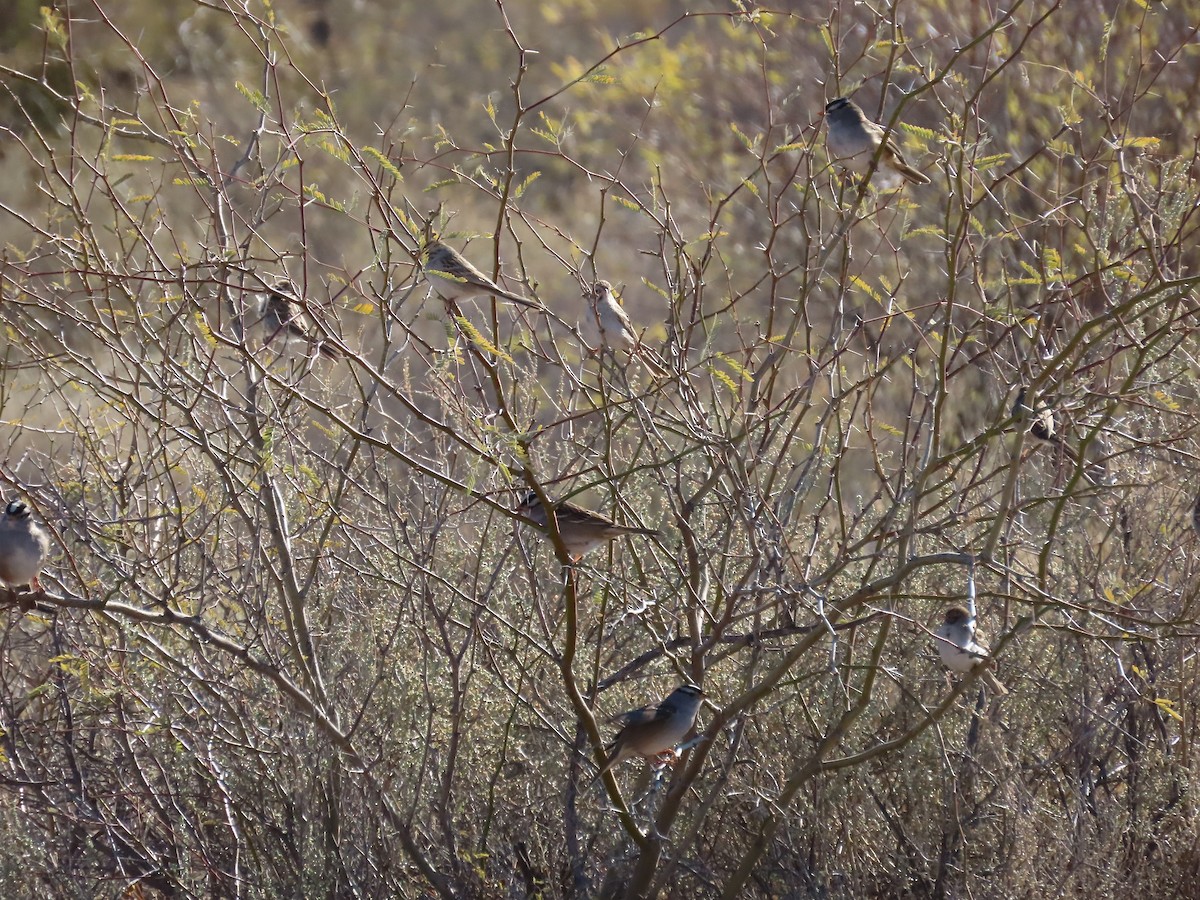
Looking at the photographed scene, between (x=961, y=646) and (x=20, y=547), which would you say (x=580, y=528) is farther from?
(x=20, y=547)

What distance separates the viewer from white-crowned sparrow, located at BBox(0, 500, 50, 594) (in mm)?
5250

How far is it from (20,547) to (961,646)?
10.9 ft

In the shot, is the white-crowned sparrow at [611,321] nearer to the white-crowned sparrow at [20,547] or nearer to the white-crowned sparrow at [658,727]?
the white-crowned sparrow at [658,727]

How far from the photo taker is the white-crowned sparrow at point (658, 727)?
4.36m

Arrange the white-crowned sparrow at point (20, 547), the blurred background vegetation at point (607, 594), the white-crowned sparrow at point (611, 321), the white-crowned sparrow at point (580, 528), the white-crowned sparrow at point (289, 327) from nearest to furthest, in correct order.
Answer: the blurred background vegetation at point (607, 594) → the white-crowned sparrow at point (289, 327) → the white-crowned sparrow at point (580, 528) → the white-crowned sparrow at point (611, 321) → the white-crowned sparrow at point (20, 547)

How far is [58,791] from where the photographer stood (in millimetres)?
5055

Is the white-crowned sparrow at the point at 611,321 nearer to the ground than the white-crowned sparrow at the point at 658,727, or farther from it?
farther from it

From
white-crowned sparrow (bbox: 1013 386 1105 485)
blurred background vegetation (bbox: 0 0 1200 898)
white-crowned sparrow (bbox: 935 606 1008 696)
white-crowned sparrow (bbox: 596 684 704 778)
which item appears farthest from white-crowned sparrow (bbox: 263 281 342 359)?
white-crowned sparrow (bbox: 935 606 1008 696)

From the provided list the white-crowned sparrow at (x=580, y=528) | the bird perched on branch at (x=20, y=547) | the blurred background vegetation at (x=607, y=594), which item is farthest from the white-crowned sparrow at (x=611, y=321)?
the bird perched on branch at (x=20, y=547)

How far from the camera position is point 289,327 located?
5.64 m

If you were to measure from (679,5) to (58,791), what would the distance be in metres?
23.1

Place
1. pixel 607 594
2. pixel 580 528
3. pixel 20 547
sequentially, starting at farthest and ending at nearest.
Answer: pixel 20 547 → pixel 580 528 → pixel 607 594

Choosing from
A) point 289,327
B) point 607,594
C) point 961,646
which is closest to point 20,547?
point 289,327

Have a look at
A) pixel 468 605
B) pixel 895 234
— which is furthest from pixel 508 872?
pixel 895 234
